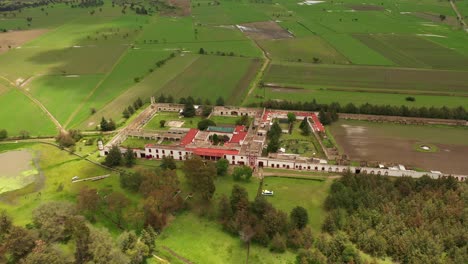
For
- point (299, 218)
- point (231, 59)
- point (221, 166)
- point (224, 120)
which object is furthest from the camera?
point (231, 59)

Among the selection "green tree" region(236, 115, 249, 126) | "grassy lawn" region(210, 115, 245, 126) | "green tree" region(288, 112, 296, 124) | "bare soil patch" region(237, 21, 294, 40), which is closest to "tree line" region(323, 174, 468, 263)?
"green tree" region(288, 112, 296, 124)

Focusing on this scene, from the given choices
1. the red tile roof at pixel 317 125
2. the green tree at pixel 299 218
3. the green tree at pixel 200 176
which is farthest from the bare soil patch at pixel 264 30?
the green tree at pixel 299 218

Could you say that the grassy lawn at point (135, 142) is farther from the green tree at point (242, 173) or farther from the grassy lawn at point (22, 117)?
the green tree at point (242, 173)

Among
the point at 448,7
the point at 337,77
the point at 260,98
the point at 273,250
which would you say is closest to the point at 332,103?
the point at 260,98

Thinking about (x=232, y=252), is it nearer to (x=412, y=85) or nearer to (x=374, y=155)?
(x=374, y=155)

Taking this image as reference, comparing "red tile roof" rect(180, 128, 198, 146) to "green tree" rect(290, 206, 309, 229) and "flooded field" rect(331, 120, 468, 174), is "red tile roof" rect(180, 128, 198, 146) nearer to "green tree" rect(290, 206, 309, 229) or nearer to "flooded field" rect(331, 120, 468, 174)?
"green tree" rect(290, 206, 309, 229)

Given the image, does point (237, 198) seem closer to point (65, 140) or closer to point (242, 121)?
point (242, 121)

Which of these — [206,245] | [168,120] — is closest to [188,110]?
[168,120]
